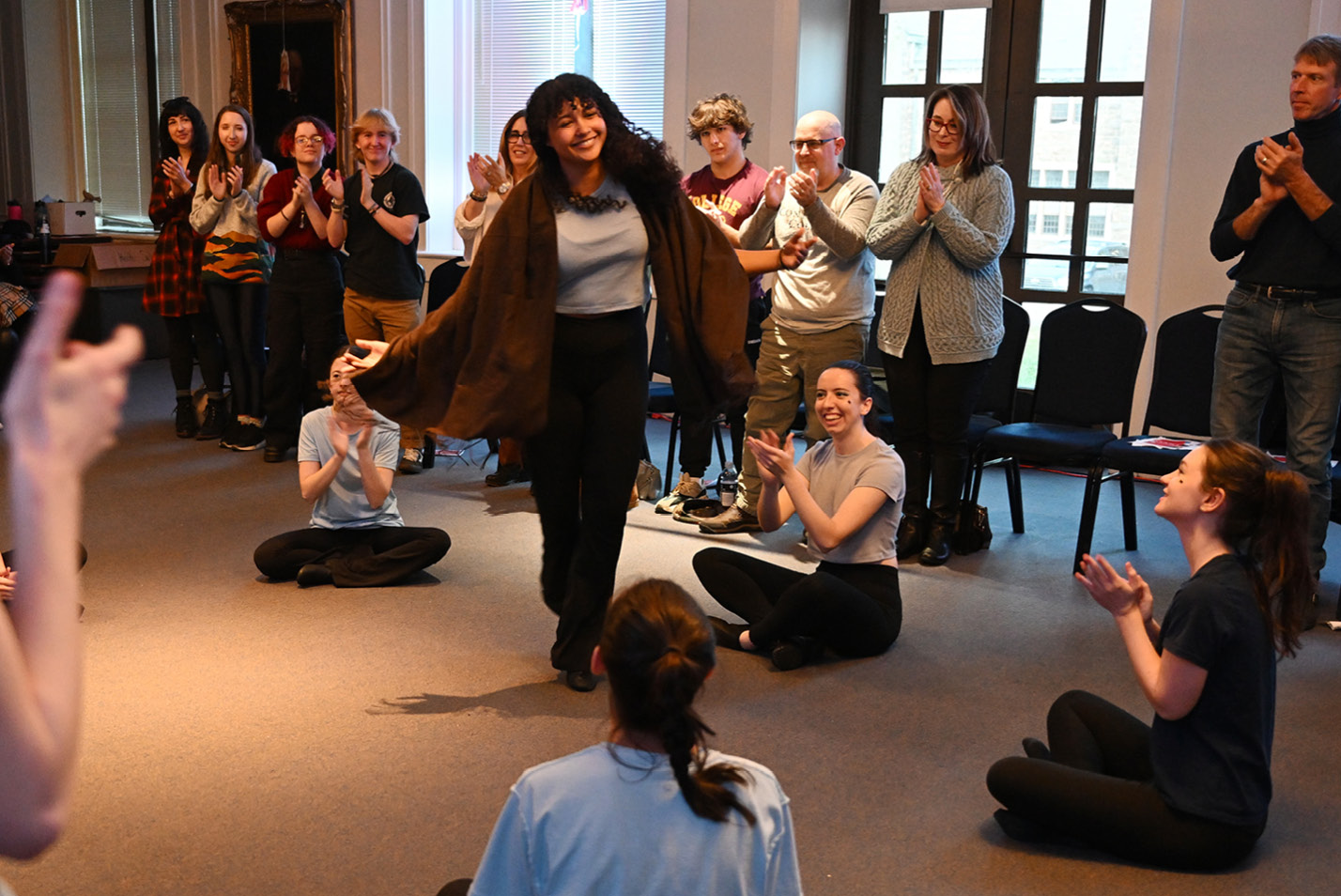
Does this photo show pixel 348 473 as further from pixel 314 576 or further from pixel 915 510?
pixel 915 510

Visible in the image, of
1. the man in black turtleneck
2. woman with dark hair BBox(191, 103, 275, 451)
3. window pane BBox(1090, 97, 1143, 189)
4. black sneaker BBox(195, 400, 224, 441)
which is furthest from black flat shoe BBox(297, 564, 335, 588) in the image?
window pane BBox(1090, 97, 1143, 189)

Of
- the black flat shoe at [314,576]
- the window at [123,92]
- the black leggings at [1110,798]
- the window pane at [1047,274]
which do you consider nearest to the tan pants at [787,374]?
the black flat shoe at [314,576]

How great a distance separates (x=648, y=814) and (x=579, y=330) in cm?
189

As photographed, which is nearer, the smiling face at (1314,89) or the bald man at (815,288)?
the smiling face at (1314,89)

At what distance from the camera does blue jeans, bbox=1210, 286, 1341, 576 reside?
402cm

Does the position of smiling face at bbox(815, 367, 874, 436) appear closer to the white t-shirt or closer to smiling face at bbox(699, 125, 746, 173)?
smiling face at bbox(699, 125, 746, 173)

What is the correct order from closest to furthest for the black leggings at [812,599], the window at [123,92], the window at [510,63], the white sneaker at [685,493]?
the black leggings at [812,599] < the white sneaker at [685,493] < the window at [510,63] < the window at [123,92]

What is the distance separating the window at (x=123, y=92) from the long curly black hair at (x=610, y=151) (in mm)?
7270

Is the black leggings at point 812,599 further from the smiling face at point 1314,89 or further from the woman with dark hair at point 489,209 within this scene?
the woman with dark hair at point 489,209

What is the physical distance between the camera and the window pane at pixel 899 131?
6.87 m

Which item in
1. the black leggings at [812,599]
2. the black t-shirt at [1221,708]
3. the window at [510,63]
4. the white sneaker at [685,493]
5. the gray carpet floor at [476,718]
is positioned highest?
the window at [510,63]

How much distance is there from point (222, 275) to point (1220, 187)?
15.3 ft

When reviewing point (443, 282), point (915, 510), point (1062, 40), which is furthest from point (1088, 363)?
point (443, 282)

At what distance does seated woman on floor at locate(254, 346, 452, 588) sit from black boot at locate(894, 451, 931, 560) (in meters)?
1.65
